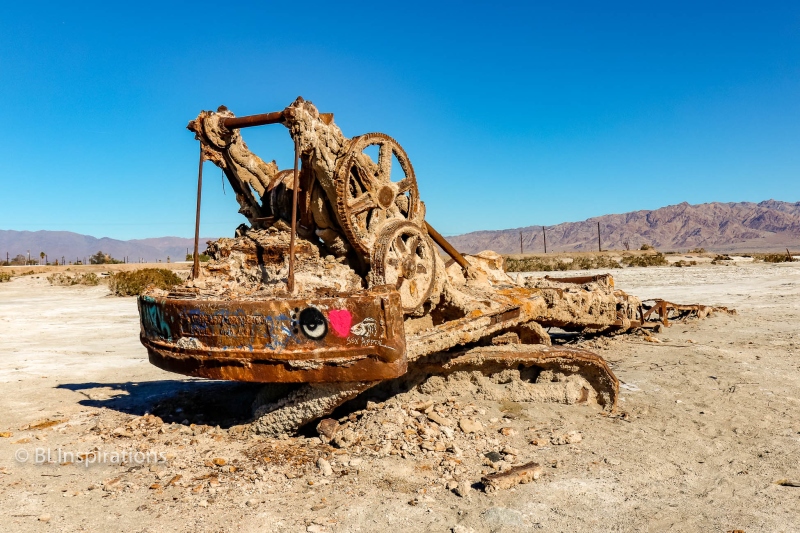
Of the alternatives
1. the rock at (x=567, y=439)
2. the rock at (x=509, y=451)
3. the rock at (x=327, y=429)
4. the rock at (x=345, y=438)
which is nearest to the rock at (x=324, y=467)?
the rock at (x=345, y=438)

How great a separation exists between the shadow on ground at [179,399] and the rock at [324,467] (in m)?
1.32

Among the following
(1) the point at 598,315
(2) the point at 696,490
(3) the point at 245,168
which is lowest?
(2) the point at 696,490

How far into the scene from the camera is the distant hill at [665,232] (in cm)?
13225

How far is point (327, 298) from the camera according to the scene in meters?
3.45

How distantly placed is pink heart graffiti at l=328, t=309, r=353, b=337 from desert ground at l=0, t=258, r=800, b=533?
884 mm

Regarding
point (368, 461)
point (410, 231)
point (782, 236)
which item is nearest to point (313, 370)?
point (368, 461)

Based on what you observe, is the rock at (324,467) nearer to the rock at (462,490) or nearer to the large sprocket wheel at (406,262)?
the rock at (462,490)

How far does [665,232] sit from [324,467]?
156490 millimetres

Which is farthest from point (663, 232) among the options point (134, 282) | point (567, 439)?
point (567, 439)

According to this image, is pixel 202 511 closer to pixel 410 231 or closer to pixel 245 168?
pixel 410 231

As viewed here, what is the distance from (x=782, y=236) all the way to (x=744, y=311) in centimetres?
13856

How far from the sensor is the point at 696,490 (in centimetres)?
344

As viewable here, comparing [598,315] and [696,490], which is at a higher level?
[598,315]

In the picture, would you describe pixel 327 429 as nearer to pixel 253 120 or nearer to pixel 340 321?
pixel 340 321
